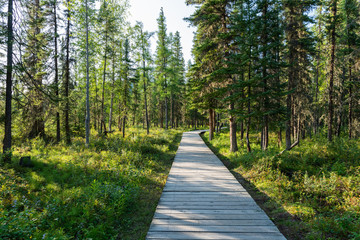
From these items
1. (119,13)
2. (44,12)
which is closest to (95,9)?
(44,12)

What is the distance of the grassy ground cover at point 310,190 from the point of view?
404 centimetres

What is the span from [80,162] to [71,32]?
1244 cm

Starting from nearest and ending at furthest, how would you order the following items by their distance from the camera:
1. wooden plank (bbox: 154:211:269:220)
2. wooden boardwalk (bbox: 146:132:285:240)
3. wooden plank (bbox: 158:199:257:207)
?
wooden boardwalk (bbox: 146:132:285:240) → wooden plank (bbox: 154:211:269:220) → wooden plank (bbox: 158:199:257:207)

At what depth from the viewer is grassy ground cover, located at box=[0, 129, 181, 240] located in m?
3.62

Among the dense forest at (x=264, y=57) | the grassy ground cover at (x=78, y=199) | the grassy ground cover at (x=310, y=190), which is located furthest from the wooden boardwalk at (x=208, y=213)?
the dense forest at (x=264, y=57)

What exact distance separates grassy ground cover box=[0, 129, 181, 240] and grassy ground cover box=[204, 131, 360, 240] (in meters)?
3.73

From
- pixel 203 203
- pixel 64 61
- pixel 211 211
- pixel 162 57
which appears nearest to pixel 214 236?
pixel 211 211

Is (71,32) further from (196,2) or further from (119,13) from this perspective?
Answer: (196,2)

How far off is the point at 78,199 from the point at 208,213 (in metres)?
3.65

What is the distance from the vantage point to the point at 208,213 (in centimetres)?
450

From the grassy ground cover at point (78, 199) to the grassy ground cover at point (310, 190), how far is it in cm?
373

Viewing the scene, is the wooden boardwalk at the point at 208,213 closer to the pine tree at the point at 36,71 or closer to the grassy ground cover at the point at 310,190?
the grassy ground cover at the point at 310,190

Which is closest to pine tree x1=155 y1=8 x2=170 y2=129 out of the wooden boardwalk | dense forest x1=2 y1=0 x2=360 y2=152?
dense forest x1=2 y1=0 x2=360 y2=152

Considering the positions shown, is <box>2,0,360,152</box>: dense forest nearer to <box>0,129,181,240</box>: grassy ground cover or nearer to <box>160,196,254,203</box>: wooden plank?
<box>0,129,181,240</box>: grassy ground cover
